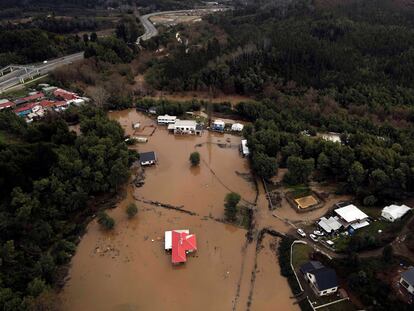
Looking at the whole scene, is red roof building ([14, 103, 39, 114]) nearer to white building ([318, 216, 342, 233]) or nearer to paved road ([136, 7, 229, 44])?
paved road ([136, 7, 229, 44])

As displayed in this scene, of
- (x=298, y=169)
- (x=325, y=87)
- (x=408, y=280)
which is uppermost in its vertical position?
(x=408, y=280)

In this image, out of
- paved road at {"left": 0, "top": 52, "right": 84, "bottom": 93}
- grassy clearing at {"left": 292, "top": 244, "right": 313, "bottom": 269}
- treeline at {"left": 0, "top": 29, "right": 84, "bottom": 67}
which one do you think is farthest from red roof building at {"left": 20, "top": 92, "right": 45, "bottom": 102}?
grassy clearing at {"left": 292, "top": 244, "right": 313, "bottom": 269}

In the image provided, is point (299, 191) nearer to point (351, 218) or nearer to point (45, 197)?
point (351, 218)

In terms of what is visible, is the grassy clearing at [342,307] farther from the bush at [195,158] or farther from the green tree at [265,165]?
the bush at [195,158]

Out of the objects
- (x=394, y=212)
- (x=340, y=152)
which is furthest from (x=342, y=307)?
(x=340, y=152)

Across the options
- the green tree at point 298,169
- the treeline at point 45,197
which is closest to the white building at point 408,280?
the green tree at point 298,169

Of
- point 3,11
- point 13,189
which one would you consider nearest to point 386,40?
point 13,189

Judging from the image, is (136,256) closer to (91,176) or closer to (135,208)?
(135,208)
